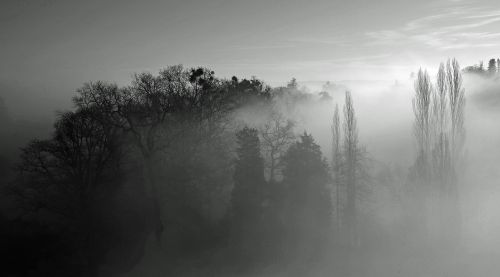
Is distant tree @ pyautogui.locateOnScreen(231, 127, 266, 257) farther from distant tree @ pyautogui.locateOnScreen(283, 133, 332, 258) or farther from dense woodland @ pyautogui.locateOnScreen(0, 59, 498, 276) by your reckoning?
distant tree @ pyautogui.locateOnScreen(283, 133, 332, 258)

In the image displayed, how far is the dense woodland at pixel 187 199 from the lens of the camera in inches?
1063

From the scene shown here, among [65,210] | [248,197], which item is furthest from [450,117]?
[65,210]

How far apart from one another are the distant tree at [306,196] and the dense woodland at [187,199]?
84 mm

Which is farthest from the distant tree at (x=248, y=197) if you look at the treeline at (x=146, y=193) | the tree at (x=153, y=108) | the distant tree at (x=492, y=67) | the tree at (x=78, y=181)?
the distant tree at (x=492, y=67)

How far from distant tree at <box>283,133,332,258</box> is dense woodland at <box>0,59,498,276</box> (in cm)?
8

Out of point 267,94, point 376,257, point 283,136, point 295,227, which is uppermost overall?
point 267,94

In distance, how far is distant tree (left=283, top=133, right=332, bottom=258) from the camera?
97.3 ft

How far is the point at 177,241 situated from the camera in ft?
96.2

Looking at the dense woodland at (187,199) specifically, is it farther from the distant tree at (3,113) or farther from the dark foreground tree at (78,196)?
the distant tree at (3,113)

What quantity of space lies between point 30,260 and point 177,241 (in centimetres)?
1045

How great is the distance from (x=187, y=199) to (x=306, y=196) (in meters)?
9.92

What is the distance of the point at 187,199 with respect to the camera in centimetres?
3108

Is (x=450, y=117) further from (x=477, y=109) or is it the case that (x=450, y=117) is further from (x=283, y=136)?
(x=477, y=109)

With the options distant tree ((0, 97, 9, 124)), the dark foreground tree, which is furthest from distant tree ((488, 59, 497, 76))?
distant tree ((0, 97, 9, 124))
